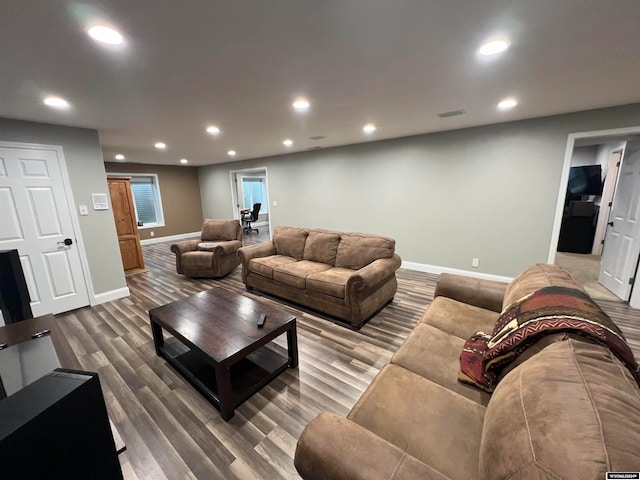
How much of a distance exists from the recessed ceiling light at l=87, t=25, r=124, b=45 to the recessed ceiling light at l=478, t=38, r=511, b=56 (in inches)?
83.4

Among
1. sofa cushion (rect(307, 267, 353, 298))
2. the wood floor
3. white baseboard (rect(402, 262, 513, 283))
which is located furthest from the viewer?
white baseboard (rect(402, 262, 513, 283))

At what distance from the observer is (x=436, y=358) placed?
1.49 metres

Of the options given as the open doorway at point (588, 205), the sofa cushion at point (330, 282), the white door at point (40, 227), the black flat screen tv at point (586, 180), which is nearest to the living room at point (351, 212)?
the white door at point (40, 227)

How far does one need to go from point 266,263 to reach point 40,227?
2673mm

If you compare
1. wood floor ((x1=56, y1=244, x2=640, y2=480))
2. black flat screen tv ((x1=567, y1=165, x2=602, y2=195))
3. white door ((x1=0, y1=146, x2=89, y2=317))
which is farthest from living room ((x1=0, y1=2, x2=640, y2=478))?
black flat screen tv ((x1=567, y1=165, x2=602, y2=195))

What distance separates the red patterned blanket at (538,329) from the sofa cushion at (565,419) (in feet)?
0.31

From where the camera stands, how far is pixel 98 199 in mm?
3436

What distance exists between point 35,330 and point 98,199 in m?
2.73

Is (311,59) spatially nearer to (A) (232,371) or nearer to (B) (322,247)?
(B) (322,247)

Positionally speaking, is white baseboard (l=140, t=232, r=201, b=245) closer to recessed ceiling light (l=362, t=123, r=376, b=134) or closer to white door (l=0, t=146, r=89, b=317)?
white door (l=0, t=146, r=89, b=317)

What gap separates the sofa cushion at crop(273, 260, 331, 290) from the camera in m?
3.03

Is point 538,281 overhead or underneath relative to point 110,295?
overhead

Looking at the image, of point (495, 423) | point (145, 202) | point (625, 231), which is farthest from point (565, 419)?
point (145, 202)

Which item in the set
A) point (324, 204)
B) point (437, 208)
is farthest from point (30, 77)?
point (437, 208)
